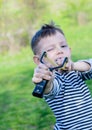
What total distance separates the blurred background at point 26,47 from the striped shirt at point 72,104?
1041 millimetres

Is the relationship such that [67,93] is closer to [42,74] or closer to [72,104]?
[72,104]

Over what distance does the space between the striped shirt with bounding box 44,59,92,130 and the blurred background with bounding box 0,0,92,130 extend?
3.42 ft

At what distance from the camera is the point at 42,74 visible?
204 centimetres

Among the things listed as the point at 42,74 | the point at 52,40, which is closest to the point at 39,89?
the point at 42,74

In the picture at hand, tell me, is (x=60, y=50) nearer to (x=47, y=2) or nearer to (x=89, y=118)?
(x=89, y=118)

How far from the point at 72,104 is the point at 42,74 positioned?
63cm

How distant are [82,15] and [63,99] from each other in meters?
13.5

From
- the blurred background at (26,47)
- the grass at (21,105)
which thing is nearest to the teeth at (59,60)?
the blurred background at (26,47)

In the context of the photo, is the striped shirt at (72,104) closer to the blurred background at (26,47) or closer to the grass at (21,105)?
the blurred background at (26,47)

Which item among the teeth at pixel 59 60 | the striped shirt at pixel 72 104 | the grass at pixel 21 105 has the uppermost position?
the teeth at pixel 59 60

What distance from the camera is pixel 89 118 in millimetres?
2641

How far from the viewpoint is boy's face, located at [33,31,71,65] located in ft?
7.68

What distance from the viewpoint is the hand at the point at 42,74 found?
203cm

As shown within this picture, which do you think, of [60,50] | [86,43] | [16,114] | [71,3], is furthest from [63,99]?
[71,3]
